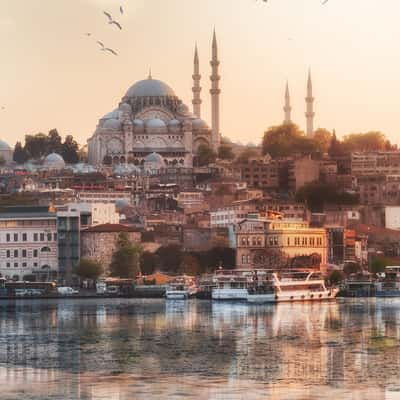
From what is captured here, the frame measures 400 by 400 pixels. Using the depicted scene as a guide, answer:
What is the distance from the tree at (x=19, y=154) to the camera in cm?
9044

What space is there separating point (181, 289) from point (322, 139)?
35.9 metres

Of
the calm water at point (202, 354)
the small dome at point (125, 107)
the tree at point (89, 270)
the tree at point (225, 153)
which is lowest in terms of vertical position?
the calm water at point (202, 354)

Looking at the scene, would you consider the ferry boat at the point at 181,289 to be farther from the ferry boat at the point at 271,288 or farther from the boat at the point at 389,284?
the boat at the point at 389,284

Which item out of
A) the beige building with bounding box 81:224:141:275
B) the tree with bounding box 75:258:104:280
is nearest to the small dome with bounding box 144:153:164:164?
the beige building with bounding box 81:224:141:275

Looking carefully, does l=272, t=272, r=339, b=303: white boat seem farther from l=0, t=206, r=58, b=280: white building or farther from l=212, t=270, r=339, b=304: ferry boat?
l=0, t=206, r=58, b=280: white building

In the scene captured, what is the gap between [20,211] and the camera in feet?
195

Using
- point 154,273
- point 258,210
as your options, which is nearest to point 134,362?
point 154,273

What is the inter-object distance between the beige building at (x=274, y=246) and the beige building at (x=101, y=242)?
345 centimetres

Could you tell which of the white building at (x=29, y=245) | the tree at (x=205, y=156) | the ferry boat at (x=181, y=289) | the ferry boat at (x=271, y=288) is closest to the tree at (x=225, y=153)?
the tree at (x=205, y=156)

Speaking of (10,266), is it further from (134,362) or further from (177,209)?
(134,362)

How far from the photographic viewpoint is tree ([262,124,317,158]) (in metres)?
82.8

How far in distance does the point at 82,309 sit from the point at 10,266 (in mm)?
15137

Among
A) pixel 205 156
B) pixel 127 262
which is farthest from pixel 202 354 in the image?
pixel 205 156

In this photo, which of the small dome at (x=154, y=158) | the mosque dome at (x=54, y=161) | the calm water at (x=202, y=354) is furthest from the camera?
the small dome at (x=154, y=158)
